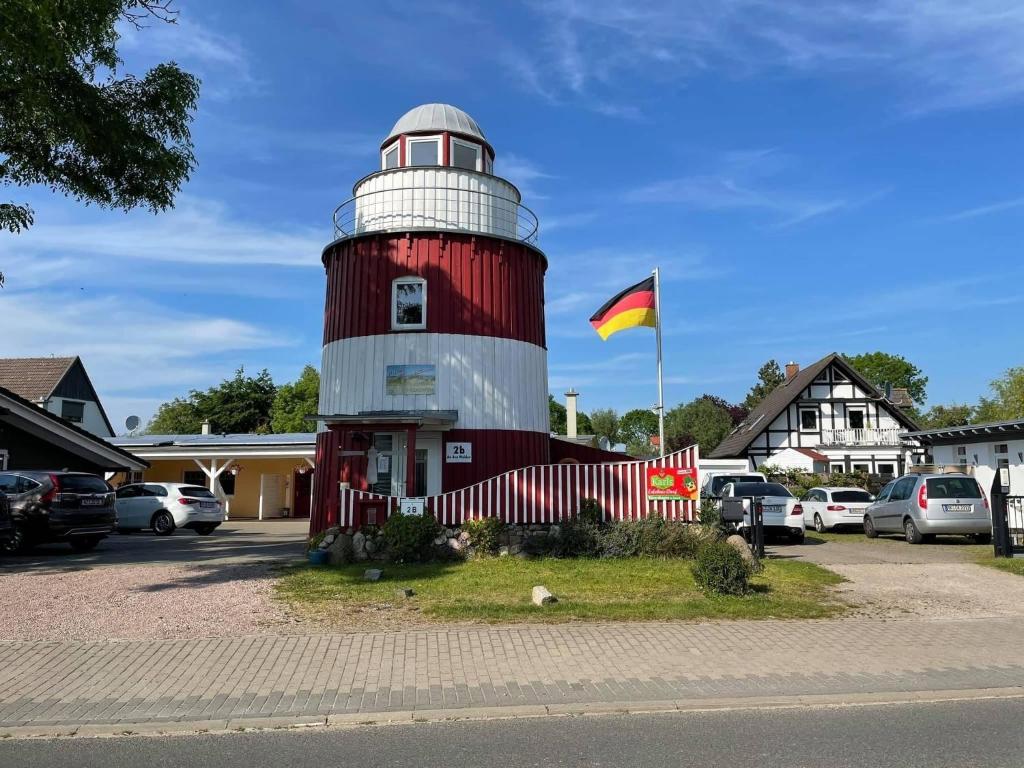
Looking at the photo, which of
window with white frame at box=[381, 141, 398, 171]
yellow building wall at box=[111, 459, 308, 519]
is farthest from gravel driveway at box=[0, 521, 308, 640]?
yellow building wall at box=[111, 459, 308, 519]

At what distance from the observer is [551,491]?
1430 centimetres

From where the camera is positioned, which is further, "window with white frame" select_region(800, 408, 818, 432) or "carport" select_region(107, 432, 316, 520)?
"window with white frame" select_region(800, 408, 818, 432)

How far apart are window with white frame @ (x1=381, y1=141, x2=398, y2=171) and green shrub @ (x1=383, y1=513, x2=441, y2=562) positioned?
8.76 metres

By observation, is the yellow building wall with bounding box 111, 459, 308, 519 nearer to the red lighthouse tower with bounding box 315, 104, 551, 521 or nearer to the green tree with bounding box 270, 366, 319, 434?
the red lighthouse tower with bounding box 315, 104, 551, 521

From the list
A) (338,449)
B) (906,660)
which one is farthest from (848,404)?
(906,660)

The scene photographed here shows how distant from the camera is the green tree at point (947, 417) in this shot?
58094 millimetres

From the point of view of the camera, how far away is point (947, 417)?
6066 cm

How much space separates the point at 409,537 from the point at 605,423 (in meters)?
87.7

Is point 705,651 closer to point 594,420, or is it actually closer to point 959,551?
point 959,551

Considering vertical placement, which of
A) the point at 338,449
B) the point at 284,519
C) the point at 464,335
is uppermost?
the point at 464,335

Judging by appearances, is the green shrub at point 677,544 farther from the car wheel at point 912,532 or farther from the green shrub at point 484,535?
the car wheel at point 912,532

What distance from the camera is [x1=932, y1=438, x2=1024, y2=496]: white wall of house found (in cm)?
2069

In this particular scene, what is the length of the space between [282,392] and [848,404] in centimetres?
4120

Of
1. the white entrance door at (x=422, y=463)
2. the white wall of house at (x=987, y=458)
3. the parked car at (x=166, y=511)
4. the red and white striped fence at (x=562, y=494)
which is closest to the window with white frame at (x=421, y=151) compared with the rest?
the white entrance door at (x=422, y=463)
